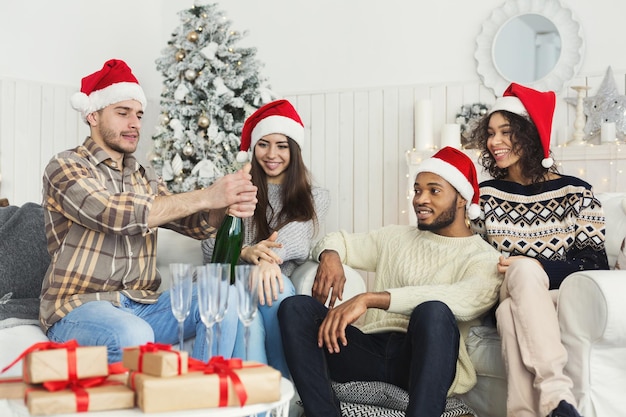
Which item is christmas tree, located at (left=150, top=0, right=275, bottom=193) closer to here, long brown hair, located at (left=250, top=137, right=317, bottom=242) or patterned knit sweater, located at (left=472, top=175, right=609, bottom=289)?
long brown hair, located at (left=250, top=137, right=317, bottom=242)

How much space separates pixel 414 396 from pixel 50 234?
1.15 m

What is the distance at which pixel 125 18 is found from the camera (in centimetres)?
516

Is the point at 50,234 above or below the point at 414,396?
above

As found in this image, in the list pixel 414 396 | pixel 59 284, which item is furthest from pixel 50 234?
pixel 414 396

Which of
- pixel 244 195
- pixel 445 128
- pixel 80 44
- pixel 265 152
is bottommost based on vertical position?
pixel 244 195

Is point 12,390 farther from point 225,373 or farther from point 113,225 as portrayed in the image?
point 113,225

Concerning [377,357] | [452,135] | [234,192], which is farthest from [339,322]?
[452,135]

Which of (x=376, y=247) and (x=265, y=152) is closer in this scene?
(x=376, y=247)

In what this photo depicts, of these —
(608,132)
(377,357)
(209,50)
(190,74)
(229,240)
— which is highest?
(209,50)

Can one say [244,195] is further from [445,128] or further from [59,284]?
[445,128]

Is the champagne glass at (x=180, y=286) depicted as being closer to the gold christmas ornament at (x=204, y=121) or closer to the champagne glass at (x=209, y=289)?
the champagne glass at (x=209, y=289)

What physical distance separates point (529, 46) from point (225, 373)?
3.48m

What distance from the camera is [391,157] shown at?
15.4 feet

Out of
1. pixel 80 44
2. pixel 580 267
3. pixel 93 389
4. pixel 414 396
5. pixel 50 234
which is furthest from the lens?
pixel 80 44
